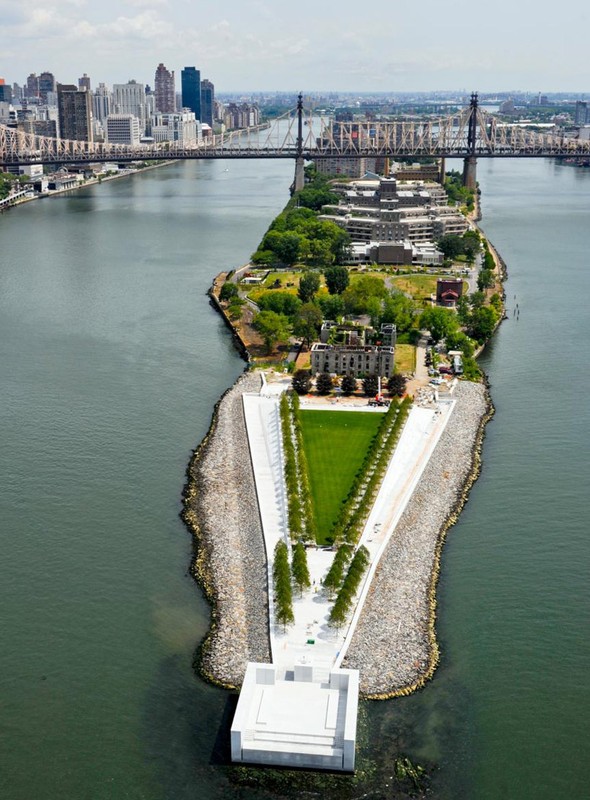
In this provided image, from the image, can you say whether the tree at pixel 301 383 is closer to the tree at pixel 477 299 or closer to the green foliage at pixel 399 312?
the green foliage at pixel 399 312

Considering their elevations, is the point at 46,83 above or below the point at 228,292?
above

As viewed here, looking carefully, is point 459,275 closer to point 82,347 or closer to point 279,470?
point 82,347

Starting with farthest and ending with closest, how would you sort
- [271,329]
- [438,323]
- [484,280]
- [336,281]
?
[484,280] < [336,281] < [438,323] < [271,329]

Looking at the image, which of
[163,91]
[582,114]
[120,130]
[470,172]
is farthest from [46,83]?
[470,172]

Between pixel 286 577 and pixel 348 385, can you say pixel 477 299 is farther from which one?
pixel 286 577

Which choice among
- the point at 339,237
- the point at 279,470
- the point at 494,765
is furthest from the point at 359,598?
the point at 339,237

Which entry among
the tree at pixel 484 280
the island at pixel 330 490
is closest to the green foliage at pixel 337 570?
the island at pixel 330 490

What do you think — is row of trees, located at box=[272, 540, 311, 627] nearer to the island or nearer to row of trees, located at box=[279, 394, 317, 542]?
the island
